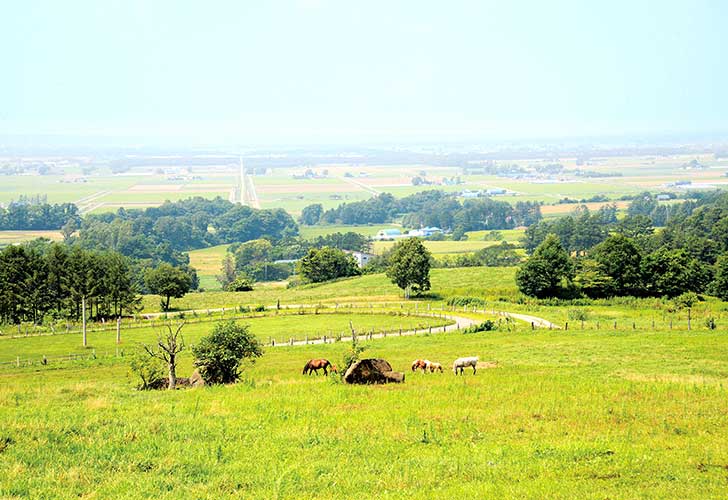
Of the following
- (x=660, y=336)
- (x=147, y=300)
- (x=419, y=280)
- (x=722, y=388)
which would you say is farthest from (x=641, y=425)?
(x=147, y=300)

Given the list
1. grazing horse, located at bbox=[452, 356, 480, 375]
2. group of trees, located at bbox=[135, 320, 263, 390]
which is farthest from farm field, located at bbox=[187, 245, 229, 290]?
grazing horse, located at bbox=[452, 356, 480, 375]

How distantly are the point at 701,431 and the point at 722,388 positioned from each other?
22.9 feet

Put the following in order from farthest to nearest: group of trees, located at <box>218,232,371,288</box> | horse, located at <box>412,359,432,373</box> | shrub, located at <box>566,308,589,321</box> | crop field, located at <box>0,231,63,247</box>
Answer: crop field, located at <box>0,231,63,247</box> < group of trees, located at <box>218,232,371,288</box> < shrub, located at <box>566,308,589,321</box> < horse, located at <box>412,359,432,373</box>

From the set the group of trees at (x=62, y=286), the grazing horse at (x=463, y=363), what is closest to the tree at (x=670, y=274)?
the group of trees at (x=62, y=286)

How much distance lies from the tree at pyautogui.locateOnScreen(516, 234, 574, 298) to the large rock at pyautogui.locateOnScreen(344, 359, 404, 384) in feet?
155

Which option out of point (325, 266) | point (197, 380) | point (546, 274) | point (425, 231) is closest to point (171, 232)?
point (425, 231)

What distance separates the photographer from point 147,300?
8325 centimetres

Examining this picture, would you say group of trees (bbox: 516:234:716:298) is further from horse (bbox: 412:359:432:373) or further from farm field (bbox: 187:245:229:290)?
farm field (bbox: 187:245:229:290)

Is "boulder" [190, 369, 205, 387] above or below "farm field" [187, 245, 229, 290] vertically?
above

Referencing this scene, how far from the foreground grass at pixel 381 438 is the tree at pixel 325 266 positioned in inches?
2661

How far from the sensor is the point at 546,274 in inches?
2813

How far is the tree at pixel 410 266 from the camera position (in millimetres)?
73125

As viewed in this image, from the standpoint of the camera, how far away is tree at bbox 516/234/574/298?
7144 cm

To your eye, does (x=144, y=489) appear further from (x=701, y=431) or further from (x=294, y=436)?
(x=701, y=431)
